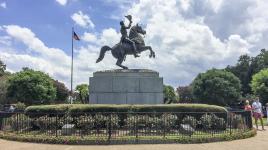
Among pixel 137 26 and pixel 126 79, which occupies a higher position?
pixel 137 26

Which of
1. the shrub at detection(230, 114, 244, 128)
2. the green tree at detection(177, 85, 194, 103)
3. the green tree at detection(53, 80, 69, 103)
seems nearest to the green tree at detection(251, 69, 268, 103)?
the green tree at detection(177, 85, 194, 103)

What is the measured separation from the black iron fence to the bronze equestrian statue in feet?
27.7

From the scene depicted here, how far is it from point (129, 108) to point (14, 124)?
5.54 metres

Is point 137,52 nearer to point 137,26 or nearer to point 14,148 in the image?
point 137,26

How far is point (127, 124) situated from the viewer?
779 inches

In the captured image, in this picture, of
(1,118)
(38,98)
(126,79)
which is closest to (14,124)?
(1,118)

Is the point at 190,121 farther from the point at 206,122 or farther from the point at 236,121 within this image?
the point at 236,121

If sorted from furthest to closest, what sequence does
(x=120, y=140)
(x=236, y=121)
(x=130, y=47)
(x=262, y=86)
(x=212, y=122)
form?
1. (x=262, y=86)
2. (x=130, y=47)
3. (x=236, y=121)
4. (x=212, y=122)
5. (x=120, y=140)

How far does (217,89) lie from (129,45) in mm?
57657

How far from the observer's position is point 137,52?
29.1 meters

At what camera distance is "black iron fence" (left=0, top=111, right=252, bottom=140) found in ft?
63.9

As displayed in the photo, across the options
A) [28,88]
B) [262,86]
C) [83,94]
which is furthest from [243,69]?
[28,88]

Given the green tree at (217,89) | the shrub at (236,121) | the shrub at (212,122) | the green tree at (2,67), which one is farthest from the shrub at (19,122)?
the green tree at (2,67)

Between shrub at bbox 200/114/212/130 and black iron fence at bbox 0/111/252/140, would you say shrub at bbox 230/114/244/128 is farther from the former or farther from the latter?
shrub at bbox 200/114/212/130
